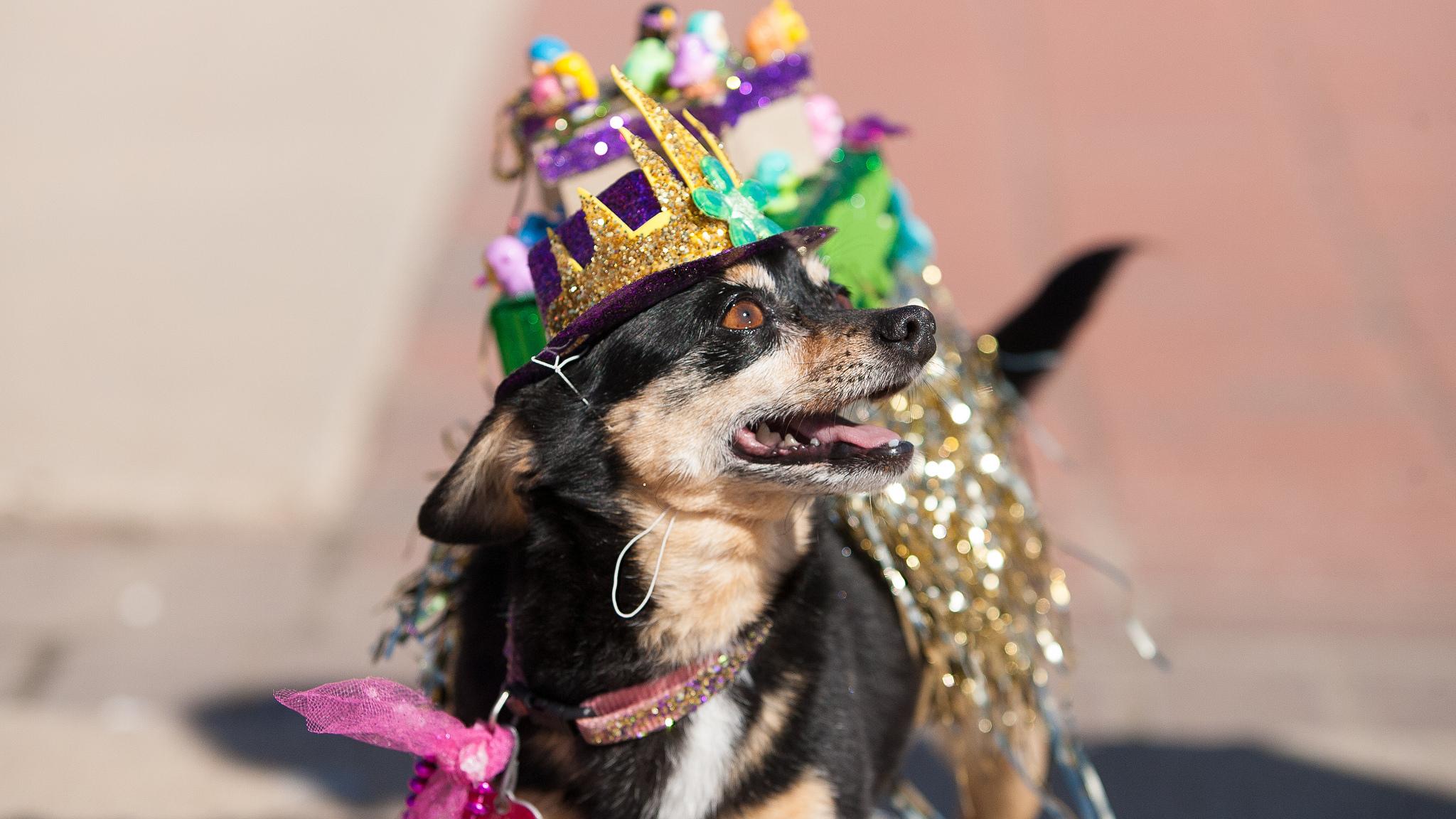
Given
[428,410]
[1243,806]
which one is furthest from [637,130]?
[428,410]

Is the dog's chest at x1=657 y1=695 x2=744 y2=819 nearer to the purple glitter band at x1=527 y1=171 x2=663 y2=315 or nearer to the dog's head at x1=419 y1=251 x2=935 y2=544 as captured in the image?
the dog's head at x1=419 y1=251 x2=935 y2=544

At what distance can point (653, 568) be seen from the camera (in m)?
2.22

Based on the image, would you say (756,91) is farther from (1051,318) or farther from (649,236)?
(1051,318)

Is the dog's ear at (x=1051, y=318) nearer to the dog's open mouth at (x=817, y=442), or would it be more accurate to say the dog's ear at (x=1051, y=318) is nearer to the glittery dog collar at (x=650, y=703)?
the dog's open mouth at (x=817, y=442)

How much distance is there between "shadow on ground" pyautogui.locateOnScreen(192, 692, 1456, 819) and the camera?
3.32 m

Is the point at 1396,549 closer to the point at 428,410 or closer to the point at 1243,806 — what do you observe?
the point at 1243,806

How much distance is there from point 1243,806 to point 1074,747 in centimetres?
49

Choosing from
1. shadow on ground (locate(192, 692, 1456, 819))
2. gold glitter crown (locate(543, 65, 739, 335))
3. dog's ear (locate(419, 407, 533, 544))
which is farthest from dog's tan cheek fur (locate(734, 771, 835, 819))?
shadow on ground (locate(192, 692, 1456, 819))

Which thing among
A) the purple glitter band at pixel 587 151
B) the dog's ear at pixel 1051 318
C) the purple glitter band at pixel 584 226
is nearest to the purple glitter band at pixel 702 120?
the purple glitter band at pixel 587 151

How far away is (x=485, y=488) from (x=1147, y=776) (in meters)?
2.03

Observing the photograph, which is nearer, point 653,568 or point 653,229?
point 653,229

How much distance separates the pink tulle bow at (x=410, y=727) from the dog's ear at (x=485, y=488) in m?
0.26

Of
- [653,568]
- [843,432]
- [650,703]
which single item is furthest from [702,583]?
[843,432]

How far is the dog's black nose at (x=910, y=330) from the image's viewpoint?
2133 mm
